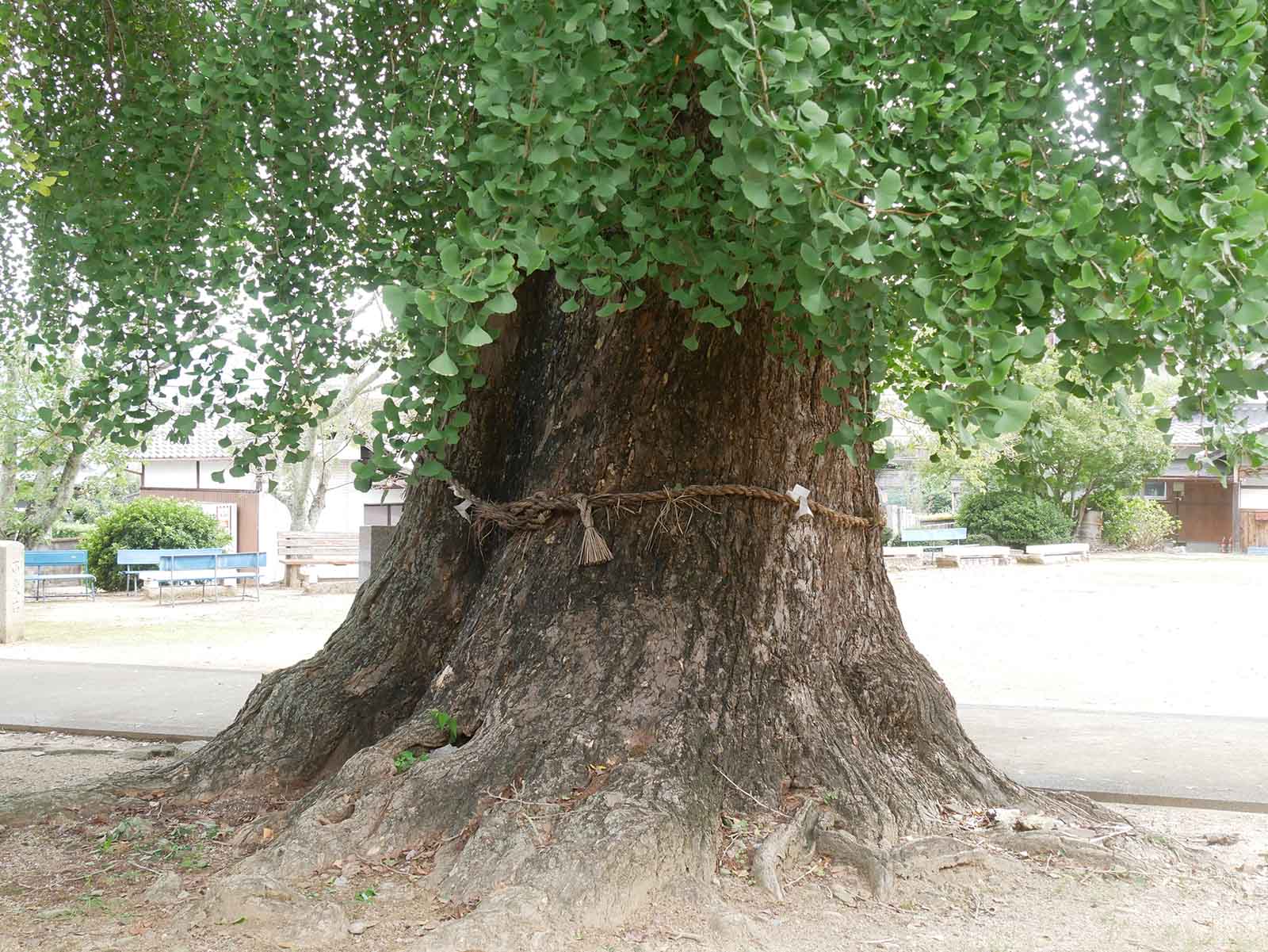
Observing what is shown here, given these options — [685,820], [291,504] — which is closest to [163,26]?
[685,820]

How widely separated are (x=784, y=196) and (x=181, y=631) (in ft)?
44.8

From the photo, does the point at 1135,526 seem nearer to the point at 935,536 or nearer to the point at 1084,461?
the point at 1084,461

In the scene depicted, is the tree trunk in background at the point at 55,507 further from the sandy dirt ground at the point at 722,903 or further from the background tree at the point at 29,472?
the sandy dirt ground at the point at 722,903

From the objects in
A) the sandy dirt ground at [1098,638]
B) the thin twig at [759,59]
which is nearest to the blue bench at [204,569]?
the sandy dirt ground at [1098,638]

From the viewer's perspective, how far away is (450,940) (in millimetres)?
3215

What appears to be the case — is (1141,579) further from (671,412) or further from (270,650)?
(671,412)

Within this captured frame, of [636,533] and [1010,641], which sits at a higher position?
[636,533]

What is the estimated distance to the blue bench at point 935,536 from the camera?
1115 inches

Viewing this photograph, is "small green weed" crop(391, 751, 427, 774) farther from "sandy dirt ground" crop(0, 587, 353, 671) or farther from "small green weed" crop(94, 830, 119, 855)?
"sandy dirt ground" crop(0, 587, 353, 671)

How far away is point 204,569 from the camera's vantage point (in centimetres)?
1869

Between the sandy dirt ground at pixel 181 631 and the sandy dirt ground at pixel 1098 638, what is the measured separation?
23.6 ft

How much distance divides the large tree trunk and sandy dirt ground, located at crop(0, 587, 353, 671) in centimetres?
602

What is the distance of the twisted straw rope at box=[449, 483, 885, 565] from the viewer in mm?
4379

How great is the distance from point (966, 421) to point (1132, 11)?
3.26 ft
